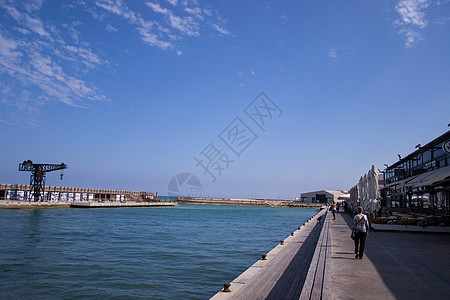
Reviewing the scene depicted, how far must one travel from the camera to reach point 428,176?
72.5 feet

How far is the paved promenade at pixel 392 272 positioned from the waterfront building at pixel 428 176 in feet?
25.1

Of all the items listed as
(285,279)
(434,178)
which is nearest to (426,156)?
(434,178)

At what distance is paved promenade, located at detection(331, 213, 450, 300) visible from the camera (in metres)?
6.34

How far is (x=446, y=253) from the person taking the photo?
35.1 feet

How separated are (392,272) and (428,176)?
17.2 metres

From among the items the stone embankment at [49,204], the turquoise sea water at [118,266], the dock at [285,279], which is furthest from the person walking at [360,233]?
the stone embankment at [49,204]

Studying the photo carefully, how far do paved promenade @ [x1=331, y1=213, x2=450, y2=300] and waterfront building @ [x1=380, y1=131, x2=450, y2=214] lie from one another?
766 cm

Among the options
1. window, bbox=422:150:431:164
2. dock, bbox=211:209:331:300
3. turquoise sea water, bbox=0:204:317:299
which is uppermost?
window, bbox=422:150:431:164

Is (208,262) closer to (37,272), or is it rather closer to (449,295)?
(37,272)

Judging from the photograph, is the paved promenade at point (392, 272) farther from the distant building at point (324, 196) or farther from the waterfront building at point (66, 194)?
the distant building at point (324, 196)

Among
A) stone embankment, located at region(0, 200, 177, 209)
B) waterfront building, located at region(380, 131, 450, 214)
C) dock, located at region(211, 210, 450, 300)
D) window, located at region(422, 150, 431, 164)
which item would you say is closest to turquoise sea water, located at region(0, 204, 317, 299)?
dock, located at region(211, 210, 450, 300)

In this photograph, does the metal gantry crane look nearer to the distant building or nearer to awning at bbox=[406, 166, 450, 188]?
awning at bbox=[406, 166, 450, 188]

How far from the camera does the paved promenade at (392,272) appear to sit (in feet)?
20.8

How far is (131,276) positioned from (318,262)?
756 cm
